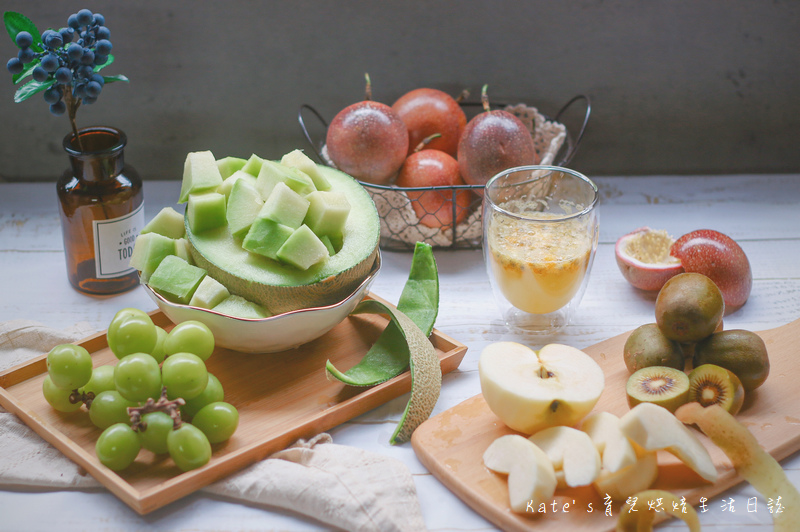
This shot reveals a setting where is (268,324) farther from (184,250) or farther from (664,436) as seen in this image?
(664,436)

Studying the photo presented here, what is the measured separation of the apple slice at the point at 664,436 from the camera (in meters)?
0.83

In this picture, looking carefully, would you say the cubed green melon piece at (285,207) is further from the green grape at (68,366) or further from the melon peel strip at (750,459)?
the melon peel strip at (750,459)

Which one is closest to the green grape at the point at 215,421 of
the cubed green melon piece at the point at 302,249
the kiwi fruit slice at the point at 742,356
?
the cubed green melon piece at the point at 302,249

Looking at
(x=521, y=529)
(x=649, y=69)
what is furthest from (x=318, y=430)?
(x=649, y=69)

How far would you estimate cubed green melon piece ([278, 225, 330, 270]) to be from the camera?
3.33 ft

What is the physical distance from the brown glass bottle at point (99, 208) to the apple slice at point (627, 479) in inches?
36.1

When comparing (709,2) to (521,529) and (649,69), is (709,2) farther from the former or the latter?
(521,529)

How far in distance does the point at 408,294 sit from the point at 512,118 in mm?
457

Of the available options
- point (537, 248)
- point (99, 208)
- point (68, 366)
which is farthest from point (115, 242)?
point (537, 248)

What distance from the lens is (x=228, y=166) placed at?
1193 mm

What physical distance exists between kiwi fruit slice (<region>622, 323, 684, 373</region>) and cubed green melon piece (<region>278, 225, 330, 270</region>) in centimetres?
50

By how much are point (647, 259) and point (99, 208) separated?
1050 mm

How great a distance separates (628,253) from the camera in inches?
54.6

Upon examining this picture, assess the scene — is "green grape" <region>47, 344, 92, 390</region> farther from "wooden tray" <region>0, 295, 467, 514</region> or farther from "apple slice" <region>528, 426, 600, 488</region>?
"apple slice" <region>528, 426, 600, 488</region>
